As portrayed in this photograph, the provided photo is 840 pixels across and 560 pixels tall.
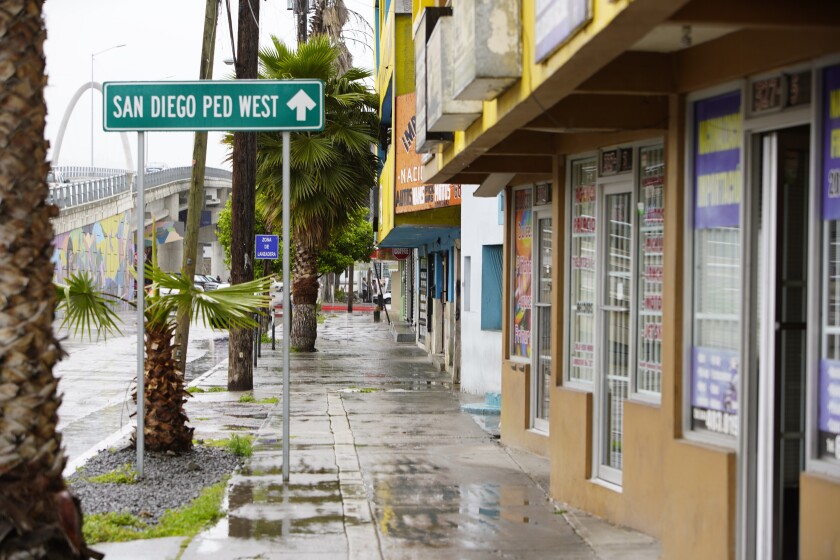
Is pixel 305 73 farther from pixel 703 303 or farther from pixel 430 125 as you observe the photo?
pixel 703 303

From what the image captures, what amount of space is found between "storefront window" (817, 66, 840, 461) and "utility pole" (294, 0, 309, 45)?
90.9 ft

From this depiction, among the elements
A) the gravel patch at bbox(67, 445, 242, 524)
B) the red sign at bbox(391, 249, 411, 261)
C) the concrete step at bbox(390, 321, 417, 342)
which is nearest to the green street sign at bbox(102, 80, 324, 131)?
the gravel patch at bbox(67, 445, 242, 524)

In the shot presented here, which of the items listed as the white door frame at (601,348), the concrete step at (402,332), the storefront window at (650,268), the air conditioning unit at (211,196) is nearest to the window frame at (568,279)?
the white door frame at (601,348)

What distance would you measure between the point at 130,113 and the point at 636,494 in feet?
17.0

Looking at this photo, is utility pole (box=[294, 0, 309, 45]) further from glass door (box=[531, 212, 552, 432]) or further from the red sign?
glass door (box=[531, 212, 552, 432])

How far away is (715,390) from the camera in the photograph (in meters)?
6.28

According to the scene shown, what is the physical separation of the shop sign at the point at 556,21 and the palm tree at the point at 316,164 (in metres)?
19.0

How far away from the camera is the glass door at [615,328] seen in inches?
321

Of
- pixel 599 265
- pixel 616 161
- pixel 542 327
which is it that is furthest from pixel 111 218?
pixel 616 161

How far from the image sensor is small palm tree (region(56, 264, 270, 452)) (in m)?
9.73

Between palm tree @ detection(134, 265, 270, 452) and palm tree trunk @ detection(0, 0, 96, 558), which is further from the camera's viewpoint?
palm tree @ detection(134, 265, 270, 452)

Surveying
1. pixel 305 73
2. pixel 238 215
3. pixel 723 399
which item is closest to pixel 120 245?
pixel 305 73

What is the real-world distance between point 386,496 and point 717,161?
425cm

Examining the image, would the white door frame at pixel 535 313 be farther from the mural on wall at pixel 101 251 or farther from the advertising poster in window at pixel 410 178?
the mural on wall at pixel 101 251
